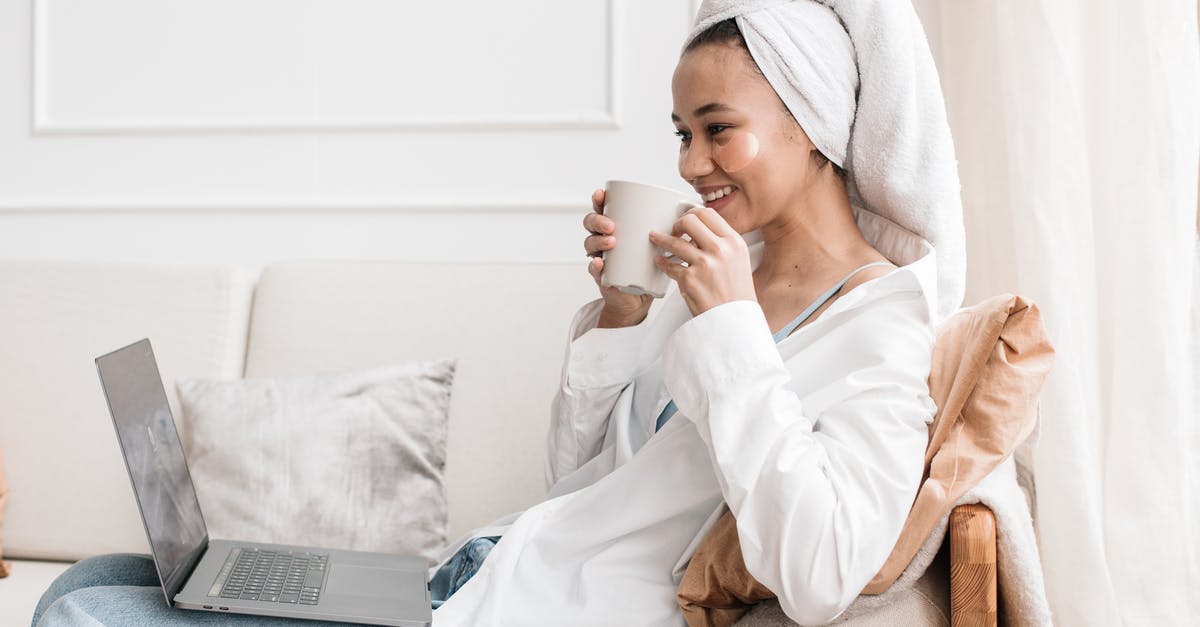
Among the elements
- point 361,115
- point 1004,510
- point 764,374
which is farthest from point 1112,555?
point 361,115

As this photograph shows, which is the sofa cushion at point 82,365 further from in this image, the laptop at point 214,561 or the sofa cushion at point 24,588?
the laptop at point 214,561

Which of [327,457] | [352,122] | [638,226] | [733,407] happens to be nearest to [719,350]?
[733,407]

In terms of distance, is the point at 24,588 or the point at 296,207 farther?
the point at 296,207

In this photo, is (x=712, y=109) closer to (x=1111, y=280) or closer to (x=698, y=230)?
(x=698, y=230)

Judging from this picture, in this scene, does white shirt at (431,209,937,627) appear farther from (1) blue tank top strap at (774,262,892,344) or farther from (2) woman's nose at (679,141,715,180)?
(2) woman's nose at (679,141,715,180)

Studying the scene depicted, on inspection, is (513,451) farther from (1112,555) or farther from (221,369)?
(1112,555)

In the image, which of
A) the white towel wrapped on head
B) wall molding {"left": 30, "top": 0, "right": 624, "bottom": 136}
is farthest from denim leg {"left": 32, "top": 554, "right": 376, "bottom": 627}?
wall molding {"left": 30, "top": 0, "right": 624, "bottom": 136}

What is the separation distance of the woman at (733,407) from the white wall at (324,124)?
2.86 ft

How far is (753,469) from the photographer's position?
2.83 feet

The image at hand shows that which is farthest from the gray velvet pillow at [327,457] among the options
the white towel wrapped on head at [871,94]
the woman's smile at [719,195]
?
the white towel wrapped on head at [871,94]

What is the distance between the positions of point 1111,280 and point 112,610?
1220 millimetres

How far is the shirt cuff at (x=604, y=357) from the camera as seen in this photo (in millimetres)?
1238

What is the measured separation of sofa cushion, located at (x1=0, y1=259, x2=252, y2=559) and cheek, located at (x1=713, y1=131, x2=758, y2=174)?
1.15 metres

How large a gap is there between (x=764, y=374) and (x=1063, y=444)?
0.61 meters
